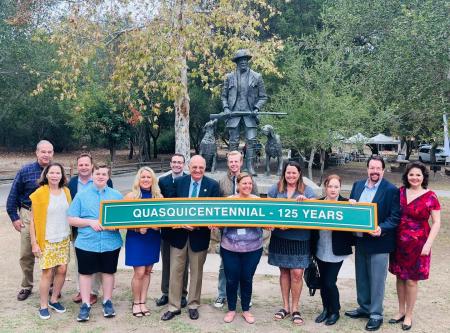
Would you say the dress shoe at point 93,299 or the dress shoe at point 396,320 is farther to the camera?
the dress shoe at point 93,299

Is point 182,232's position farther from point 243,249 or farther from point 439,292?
point 439,292

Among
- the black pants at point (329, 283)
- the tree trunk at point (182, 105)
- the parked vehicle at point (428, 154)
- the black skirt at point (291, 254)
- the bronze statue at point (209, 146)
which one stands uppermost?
the tree trunk at point (182, 105)

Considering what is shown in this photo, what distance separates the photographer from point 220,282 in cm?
541

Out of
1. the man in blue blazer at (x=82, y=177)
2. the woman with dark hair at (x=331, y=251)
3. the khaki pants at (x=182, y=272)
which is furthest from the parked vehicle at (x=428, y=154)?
the man in blue blazer at (x=82, y=177)

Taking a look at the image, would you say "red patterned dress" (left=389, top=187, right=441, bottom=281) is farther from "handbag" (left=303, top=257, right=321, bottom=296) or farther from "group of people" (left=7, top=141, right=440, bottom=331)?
"handbag" (left=303, top=257, right=321, bottom=296)

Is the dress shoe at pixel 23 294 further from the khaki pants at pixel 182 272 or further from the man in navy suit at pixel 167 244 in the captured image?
the khaki pants at pixel 182 272

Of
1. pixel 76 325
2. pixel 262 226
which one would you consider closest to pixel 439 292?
pixel 262 226

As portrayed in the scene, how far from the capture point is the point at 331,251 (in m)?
4.65

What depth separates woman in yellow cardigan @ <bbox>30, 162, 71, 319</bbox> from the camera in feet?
15.7

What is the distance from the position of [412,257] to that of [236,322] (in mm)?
1933

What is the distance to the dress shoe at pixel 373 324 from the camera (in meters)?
4.70

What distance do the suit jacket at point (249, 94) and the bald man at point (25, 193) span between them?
3.77m

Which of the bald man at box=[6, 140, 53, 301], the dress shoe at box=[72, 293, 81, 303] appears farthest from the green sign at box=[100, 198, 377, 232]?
the dress shoe at box=[72, 293, 81, 303]

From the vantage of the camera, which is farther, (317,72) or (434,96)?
(317,72)
